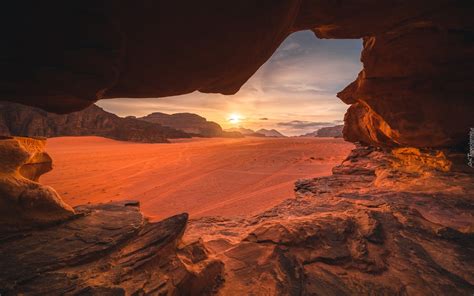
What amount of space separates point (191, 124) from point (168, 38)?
197 feet

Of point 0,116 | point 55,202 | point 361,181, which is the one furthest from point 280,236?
point 0,116

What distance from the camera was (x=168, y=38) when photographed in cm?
179

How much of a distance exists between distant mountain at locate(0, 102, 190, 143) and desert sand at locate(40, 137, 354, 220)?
37.1 ft

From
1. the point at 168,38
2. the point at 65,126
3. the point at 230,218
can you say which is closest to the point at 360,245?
the point at 230,218

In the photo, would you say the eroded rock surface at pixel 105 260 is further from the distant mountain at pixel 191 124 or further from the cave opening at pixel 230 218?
the distant mountain at pixel 191 124

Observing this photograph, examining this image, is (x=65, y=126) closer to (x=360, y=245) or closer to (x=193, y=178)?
(x=193, y=178)

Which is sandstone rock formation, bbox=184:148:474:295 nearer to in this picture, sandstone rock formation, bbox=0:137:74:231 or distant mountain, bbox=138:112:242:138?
sandstone rock formation, bbox=0:137:74:231

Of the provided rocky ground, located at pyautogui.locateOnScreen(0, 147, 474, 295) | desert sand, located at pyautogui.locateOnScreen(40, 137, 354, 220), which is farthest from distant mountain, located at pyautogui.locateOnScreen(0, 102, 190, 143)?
rocky ground, located at pyautogui.locateOnScreen(0, 147, 474, 295)

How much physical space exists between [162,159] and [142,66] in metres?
10.6

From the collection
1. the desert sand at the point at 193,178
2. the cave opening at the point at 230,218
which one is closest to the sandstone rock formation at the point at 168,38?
the cave opening at the point at 230,218

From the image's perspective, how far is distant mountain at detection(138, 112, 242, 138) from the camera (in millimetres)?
52406

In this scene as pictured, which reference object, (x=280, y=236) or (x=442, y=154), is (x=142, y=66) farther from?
(x=442, y=154)

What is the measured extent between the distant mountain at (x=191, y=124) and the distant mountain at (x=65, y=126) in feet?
79.0

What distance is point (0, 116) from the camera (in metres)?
23.4
